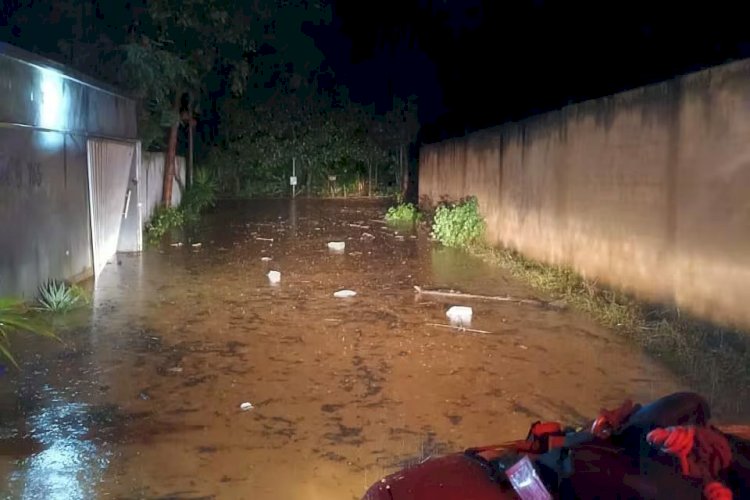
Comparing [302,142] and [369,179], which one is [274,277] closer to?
[302,142]

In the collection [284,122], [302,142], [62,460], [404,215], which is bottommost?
[62,460]

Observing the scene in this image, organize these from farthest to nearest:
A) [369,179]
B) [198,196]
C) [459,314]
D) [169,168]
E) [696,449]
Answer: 1. [369,179]
2. [198,196]
3. [169,168]
4. [459,314]
5. [696,449]

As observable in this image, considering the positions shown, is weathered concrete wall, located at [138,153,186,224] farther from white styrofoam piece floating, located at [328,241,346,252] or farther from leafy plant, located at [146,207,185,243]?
white styrofoam piece floating, located at [328,241,346,252]

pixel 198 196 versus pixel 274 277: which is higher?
pixel 198 196

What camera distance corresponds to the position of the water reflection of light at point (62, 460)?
470cm

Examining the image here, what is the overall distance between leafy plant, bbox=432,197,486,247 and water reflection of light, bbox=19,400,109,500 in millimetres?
10635

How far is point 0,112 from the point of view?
862 centimetres

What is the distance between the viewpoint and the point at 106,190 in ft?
42.7

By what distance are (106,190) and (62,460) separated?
8452mm

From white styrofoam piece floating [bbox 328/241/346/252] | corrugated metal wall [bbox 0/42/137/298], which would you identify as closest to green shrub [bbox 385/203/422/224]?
white styrofoam piece floating [bbox 328/241/346/252]

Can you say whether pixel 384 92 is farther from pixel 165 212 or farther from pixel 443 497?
pixel 443 497

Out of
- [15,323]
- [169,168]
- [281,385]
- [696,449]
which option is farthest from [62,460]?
[169,168]

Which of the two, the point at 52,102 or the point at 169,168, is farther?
the point at 169,168

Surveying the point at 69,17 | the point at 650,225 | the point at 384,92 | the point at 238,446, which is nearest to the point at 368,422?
the point at 238,446
